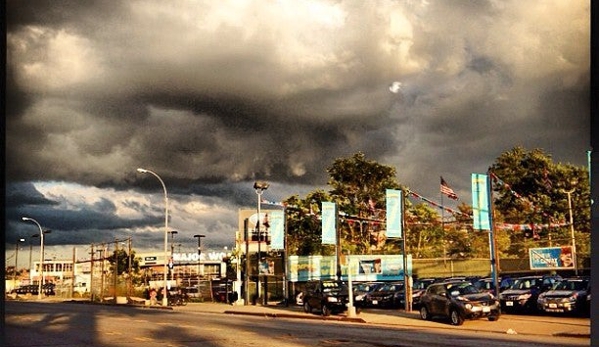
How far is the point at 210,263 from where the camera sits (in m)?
127

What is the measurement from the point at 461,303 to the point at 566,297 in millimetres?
4737

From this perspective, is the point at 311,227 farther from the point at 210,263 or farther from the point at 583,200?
the point at 210,263

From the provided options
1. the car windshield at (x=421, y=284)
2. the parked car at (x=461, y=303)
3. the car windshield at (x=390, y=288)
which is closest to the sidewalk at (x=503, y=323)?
the parked car at (x=461, y=303)

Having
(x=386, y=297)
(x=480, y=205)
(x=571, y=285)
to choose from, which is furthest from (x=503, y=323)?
(x=386, y=297)

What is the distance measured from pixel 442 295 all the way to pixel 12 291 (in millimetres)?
95002

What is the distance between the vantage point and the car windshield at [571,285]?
2714cm

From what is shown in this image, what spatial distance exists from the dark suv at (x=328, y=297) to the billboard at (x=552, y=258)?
9679 mm

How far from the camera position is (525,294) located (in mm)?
29609

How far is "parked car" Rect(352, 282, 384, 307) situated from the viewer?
37.3 metres

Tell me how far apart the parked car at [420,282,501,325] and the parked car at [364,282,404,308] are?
993cm

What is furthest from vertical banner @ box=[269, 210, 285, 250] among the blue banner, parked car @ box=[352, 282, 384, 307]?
parked car @ box=[352, 282, 384, 307]

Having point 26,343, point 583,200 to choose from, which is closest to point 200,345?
point 26,343

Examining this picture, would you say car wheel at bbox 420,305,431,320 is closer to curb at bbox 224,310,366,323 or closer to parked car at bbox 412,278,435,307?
curb at bbox 224,310,366,323

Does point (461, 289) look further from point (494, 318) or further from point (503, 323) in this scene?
point (503, 323)
